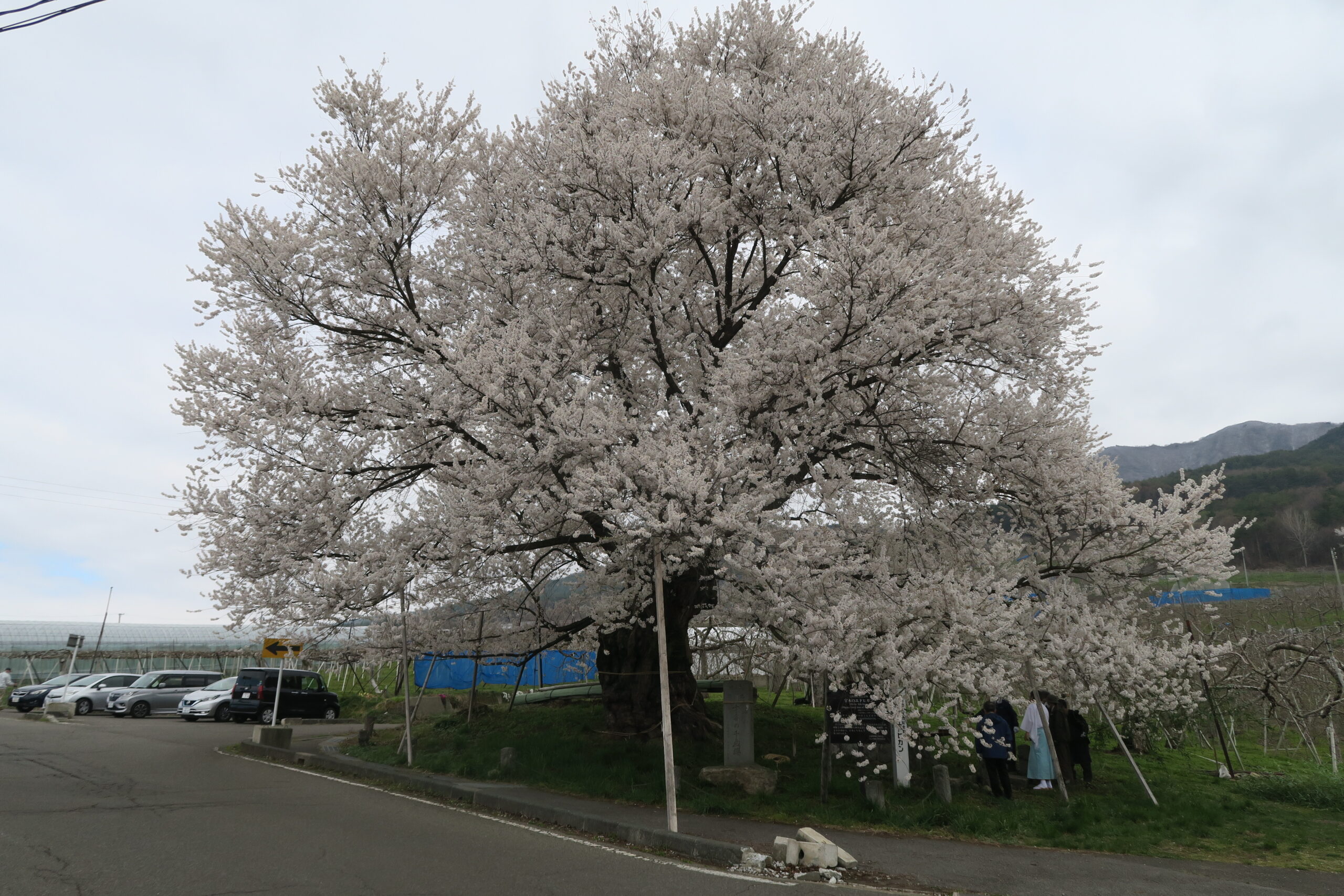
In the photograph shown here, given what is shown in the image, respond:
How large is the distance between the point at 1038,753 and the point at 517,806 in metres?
7.40

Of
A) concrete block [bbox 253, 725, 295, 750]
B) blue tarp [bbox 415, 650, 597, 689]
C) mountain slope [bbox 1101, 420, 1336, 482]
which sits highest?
mountain slope [bbox 1101, 420, 1336, 482]

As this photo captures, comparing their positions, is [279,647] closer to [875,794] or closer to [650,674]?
[650,674]

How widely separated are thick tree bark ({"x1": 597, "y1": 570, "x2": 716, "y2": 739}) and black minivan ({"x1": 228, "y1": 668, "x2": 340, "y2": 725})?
543 inches

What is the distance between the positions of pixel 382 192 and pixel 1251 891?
13.6 meters

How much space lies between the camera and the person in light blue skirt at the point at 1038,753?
37.5 ft

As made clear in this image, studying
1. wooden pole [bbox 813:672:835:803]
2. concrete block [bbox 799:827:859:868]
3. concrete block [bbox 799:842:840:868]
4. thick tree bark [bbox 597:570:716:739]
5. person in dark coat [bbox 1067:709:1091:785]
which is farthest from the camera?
thick tree bark [bbox 597:570:716:739]

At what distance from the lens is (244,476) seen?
12.4 m

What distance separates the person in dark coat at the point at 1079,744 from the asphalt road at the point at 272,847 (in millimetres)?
6934

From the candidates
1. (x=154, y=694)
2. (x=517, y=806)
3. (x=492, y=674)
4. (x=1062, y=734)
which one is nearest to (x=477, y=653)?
(x=517, y=806)

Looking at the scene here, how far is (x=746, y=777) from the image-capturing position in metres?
11.1

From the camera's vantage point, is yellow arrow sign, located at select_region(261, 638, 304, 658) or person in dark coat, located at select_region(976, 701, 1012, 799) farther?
yellow arrow sign, located at select_region(261, 638, 304, 658)

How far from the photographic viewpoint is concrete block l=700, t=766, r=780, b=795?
11.0 metres

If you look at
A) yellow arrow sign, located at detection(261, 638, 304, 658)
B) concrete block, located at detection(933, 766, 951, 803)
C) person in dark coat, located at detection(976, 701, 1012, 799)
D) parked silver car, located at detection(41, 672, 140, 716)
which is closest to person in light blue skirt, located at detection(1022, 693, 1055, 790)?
person in dark coat, located at detection(976, 701, 1012, 799)

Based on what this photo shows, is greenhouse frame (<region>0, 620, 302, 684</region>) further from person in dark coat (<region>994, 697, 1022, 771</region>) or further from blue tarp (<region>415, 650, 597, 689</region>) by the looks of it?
person in dark coat (<region>994, 697, 1022, 771</region>)
